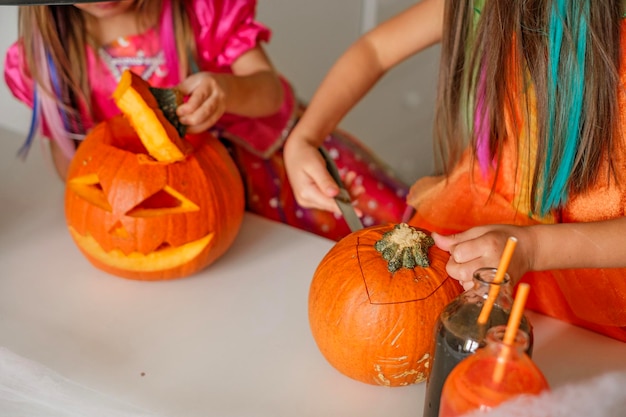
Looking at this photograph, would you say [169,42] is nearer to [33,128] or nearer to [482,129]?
[33,128]

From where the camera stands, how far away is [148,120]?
0.90 meters

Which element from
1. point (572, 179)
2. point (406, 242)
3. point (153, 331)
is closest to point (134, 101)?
point (153, 331)

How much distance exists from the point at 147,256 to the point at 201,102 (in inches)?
8.1

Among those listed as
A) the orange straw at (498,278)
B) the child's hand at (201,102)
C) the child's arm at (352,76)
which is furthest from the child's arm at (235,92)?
the orange straw at (498,278)

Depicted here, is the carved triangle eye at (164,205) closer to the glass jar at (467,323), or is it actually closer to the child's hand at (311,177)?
the child's hand at (311,177)

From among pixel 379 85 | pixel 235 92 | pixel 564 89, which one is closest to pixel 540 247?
pixel 564 89

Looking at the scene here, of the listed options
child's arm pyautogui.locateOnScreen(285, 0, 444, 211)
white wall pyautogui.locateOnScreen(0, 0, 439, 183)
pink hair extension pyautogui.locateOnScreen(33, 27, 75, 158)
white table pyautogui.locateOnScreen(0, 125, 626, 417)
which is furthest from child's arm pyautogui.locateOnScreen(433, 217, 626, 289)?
white wall pyautogui.locateOnScreen(0, 0, 439, 183)

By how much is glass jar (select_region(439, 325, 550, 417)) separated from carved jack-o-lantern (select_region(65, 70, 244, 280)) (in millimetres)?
479

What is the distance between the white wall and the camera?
1.97 meters

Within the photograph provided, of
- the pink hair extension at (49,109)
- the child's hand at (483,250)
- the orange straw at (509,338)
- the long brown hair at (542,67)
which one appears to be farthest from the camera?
the pink hair extension at (49,109)

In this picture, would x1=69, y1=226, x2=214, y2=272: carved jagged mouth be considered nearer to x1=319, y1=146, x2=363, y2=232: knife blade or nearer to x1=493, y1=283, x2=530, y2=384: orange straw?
x1=319, y1=146, x2=363, y2=232: knife blade

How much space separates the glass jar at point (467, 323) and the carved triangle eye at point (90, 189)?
469mm

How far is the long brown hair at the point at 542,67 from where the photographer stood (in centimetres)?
80

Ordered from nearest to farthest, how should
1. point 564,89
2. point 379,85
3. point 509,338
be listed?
point 509,338 → point 564,89 → point 379,85
